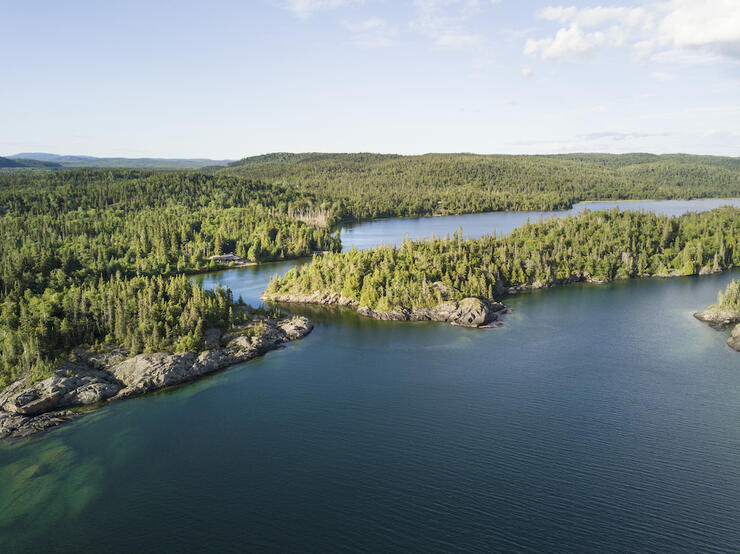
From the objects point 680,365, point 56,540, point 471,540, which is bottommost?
point 56,540

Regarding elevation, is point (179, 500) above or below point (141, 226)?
below

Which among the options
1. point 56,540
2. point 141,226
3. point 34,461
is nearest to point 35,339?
point 34,461

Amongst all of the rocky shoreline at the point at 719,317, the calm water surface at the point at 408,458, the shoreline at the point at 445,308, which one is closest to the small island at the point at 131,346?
the calm water surface at the point at 408,458

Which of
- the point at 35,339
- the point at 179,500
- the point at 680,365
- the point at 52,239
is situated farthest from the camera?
the point at 52,239

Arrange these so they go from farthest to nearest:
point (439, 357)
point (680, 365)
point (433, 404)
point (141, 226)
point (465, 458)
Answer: point (141, 226), point (439, 357), point (680, 365), point (433, 404), point (465, 458)

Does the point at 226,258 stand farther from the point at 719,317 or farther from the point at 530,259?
the point at 719,317

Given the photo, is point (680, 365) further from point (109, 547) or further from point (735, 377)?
point (109, 547)
